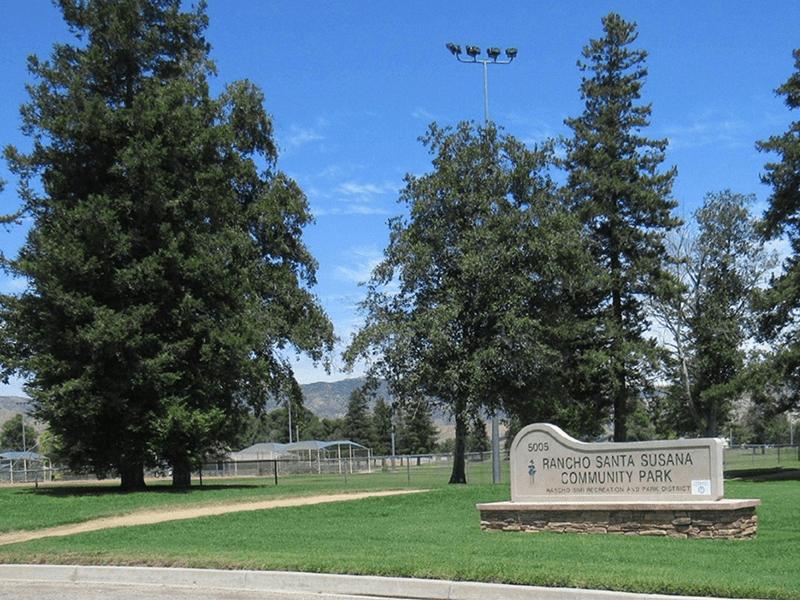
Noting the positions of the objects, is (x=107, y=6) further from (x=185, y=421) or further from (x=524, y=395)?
(x=524, y=395)

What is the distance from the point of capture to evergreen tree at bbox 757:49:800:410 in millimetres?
35812

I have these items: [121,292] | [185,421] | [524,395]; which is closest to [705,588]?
[185,421]

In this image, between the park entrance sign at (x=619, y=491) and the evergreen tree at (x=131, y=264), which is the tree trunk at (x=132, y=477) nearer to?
the evergreen tree at (x=131, y=264)

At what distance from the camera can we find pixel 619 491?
1491 centimetres

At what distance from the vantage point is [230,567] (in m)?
11.6

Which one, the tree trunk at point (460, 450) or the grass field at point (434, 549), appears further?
the tree trunk at point (460, 450)

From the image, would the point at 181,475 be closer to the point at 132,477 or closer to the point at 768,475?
the point at 132,477

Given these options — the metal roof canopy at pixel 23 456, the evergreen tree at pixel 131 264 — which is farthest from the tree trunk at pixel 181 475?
the metal roof canopy at pixel 23 456

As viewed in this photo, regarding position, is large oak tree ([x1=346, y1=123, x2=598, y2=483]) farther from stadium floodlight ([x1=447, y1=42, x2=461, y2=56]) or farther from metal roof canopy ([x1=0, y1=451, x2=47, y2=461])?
metal roof canopy ([x1=0, y1=451, x2=47, y2=461])

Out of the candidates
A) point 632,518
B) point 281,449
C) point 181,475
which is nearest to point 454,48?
point 181,475

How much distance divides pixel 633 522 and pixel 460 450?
66.7 feet

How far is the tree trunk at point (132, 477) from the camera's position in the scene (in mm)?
31609

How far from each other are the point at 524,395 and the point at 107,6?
2003cm

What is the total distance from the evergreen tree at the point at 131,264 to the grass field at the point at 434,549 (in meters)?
7.85
